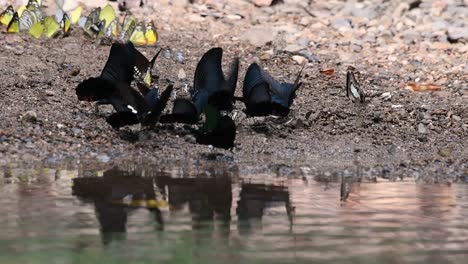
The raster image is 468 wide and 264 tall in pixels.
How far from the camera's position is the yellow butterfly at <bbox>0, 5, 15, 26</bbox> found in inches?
295

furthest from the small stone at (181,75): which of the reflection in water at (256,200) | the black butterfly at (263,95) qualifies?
the reflection in water at (256,200)

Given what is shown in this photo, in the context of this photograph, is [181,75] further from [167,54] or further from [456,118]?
[456,118]

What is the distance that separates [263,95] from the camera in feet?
18.7

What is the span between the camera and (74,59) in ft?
22.9


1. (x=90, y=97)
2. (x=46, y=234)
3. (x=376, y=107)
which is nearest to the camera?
(x=46, y=234)

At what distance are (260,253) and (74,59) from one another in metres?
4.09

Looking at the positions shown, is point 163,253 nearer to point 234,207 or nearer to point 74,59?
point 234,207

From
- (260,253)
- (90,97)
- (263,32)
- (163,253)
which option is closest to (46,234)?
(163,253)

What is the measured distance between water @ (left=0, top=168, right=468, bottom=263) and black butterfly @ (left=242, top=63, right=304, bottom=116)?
0.89m

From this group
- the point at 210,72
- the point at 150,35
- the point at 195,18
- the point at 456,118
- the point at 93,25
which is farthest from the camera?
the point at 195,18

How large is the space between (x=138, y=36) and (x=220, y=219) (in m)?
3.97

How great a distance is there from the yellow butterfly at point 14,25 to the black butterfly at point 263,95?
2.33 meters

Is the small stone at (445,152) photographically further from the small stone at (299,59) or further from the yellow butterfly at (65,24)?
the yellow butterfly at (65,24)

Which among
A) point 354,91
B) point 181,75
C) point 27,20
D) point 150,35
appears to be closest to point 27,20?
point 27,20
